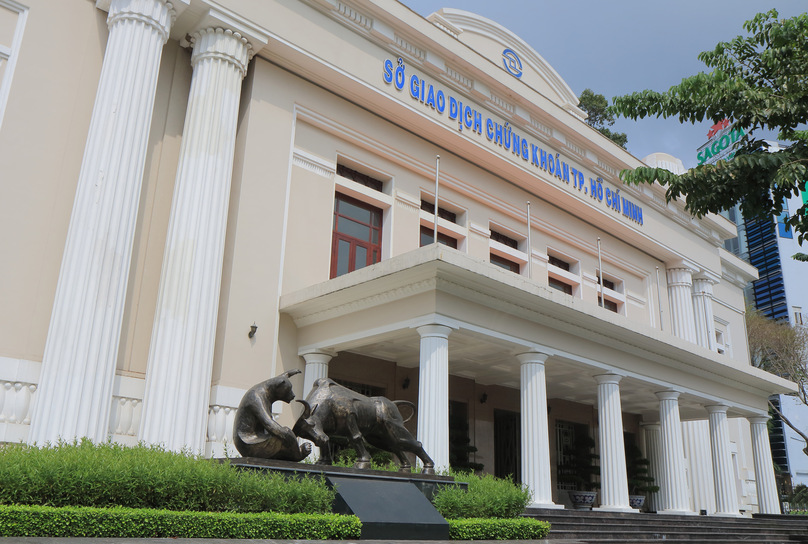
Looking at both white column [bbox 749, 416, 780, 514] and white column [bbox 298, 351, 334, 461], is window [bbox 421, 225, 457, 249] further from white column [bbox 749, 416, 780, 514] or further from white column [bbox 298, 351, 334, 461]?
white column [bbox 749, 416, 780, 514]

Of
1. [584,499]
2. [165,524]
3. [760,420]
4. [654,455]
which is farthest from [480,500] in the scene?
[654,455]

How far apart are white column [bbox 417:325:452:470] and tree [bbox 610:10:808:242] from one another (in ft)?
15.6

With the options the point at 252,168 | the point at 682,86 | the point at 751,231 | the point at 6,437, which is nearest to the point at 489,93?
the point at 252,168

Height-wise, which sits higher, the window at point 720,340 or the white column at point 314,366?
the window at point 720,340

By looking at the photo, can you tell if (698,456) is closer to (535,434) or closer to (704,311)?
(704,311)

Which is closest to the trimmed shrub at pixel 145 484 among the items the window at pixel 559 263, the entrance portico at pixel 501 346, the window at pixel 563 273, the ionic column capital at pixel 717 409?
the entrance portico at pixel 501 346

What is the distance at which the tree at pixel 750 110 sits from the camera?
9398 mm

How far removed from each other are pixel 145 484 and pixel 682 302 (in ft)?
78.3

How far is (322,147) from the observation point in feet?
55.5

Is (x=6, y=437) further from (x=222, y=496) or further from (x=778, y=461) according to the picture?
(x=778, y=461)

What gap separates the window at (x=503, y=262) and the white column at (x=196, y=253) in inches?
356

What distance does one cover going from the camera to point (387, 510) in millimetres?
8328

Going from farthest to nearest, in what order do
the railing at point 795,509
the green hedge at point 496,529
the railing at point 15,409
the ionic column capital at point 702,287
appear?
the railing at point 795,509 < the ionic column capital at point 702,287 < the railing at point 15,409 < the green hedge at point 496,529

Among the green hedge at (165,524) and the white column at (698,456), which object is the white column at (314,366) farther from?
the white column at (698,456)
